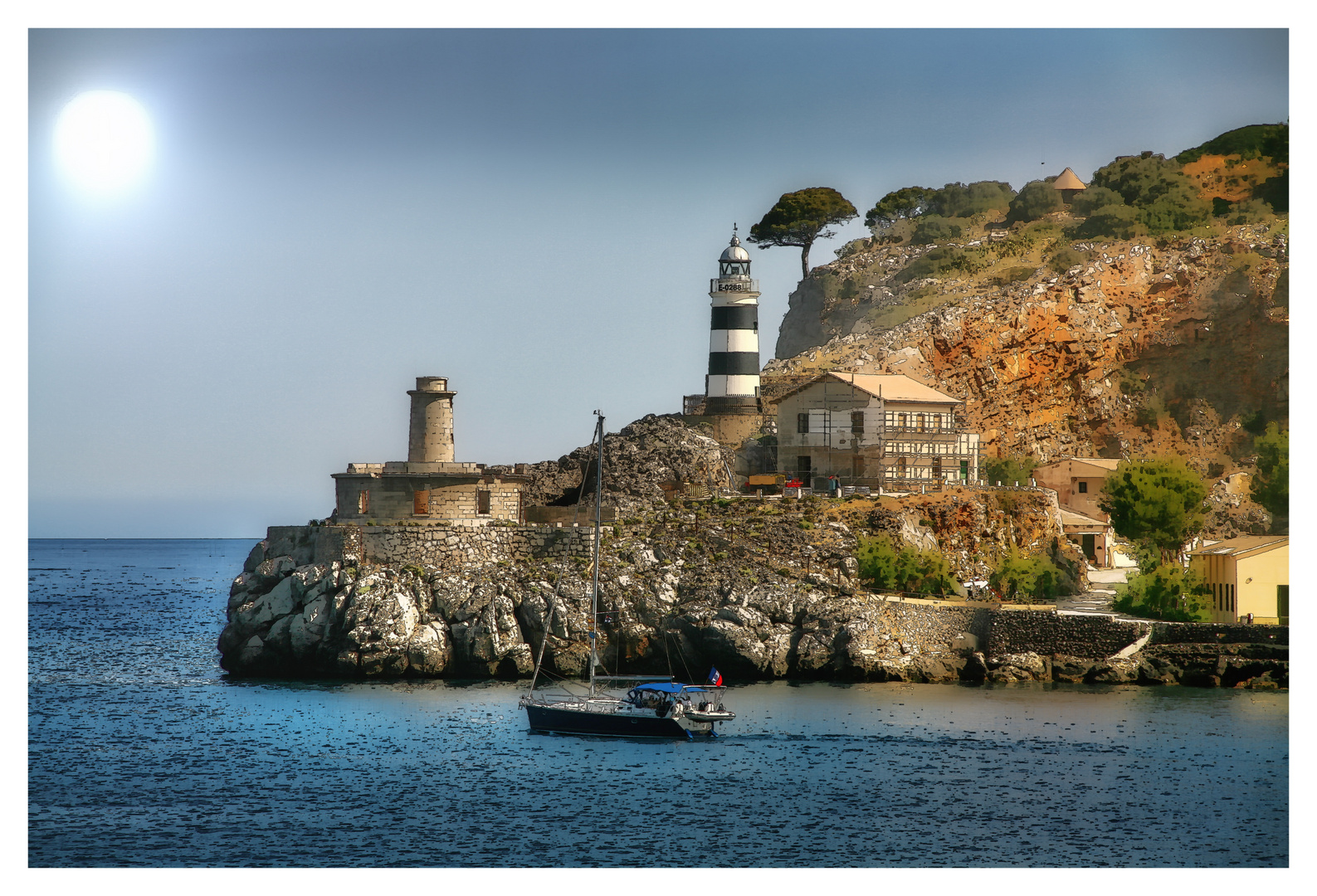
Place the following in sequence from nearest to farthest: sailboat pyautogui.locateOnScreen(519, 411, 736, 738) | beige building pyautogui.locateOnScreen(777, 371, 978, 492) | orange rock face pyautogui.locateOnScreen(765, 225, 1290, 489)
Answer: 1. sailboat pyautogui.locateOnScreen(519, 411, 736, 738)
2. beige building pyautogui.locateOnScreen(777, 371, 978, 492)
3. orange rock face pyautogui.locateOnScreen(765, 225, 1290, 489)

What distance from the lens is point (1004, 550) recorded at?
4131 centimetres

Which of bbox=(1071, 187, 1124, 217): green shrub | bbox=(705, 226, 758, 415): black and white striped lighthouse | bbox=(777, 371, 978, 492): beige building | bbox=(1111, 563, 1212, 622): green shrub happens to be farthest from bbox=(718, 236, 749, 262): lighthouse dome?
bbox=(1071, 187, 1124, 217): green shrub

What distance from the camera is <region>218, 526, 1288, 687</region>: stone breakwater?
3456 cm

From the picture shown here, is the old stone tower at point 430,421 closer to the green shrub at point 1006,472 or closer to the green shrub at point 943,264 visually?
the green shrub at point 1006,472

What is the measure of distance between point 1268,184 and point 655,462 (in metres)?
29.1

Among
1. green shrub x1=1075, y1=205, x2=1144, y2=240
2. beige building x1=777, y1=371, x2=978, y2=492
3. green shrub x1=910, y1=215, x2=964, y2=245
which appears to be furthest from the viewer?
green shrub x1=910, y1=215, x2=964, y2=245

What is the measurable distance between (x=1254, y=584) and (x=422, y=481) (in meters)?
20.3

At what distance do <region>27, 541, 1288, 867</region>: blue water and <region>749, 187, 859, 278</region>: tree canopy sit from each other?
113ft

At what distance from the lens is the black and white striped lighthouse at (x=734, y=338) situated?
49.2 metres

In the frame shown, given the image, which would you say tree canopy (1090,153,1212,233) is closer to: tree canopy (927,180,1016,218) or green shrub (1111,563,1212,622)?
tree canopy (927,180,1016,218)

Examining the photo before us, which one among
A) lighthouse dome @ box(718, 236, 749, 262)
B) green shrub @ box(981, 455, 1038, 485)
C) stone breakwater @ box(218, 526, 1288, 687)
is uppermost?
lighthouse dome @ box(718, 236, 749, 262)

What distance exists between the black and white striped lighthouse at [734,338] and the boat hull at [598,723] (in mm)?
21279

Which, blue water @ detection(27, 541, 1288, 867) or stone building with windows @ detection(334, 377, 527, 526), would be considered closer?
blue water @ detection(27, 541, 1288, 867)

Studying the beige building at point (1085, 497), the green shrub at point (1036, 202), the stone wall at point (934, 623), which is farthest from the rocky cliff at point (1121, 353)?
the stone wall at point (934, 623)
